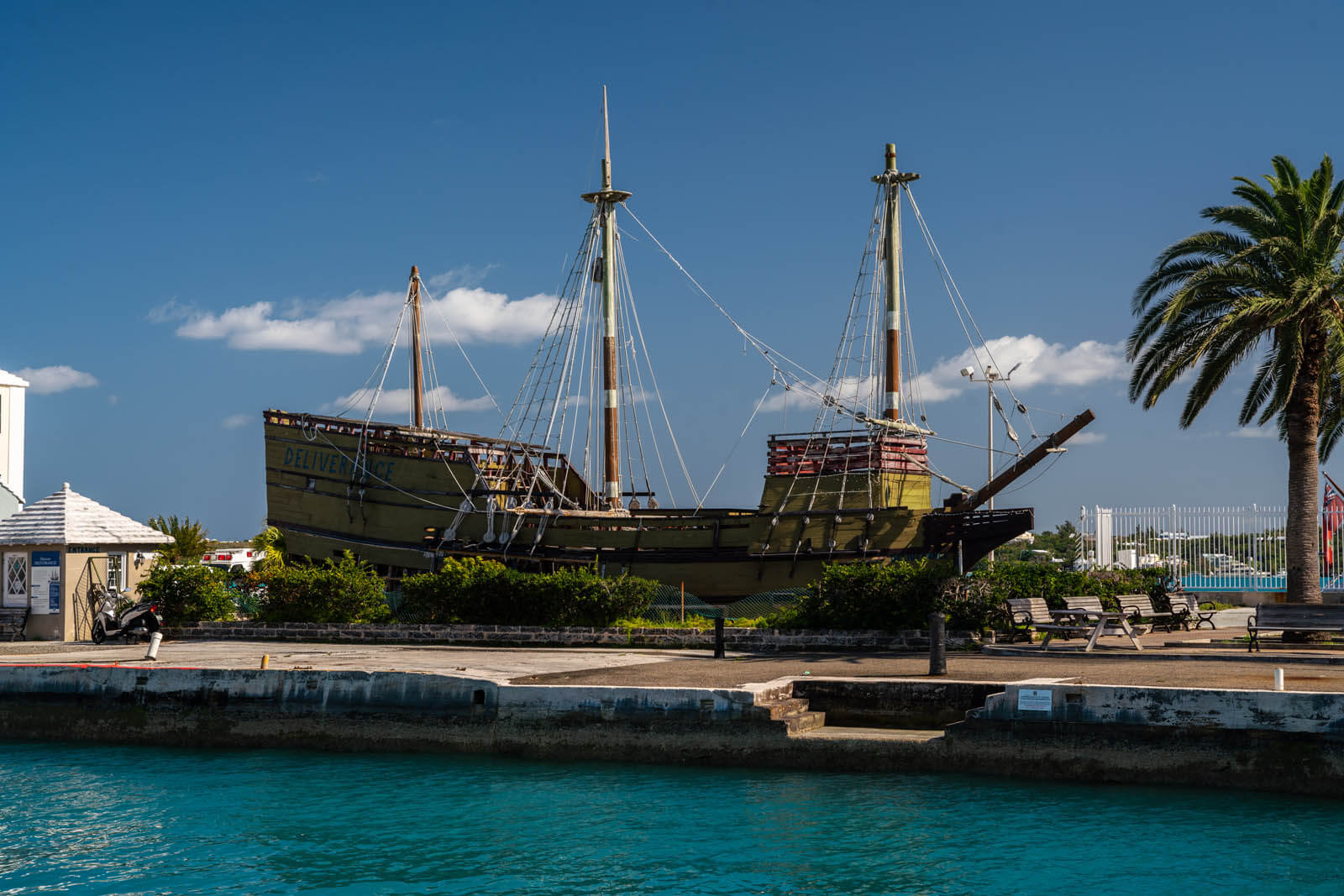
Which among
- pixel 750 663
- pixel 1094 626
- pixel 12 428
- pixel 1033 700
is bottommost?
pixel 750 663

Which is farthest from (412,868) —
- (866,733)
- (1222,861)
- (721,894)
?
(1222,861)

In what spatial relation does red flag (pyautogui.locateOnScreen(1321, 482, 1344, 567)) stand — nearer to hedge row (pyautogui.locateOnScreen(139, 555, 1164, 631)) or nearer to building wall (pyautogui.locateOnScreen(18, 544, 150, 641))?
hedge row (pyautogui.locateOnScreen(139, 555, 1164, 631))

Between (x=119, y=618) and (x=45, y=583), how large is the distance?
1.60 meters

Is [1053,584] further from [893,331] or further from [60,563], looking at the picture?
[60,563]

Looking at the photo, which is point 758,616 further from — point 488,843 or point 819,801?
point 488,843

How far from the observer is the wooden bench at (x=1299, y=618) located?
58.1 feet

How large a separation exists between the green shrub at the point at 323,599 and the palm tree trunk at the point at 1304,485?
55.8 feet

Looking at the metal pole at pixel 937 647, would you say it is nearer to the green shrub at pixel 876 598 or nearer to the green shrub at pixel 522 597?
the green shrub at pixel 876 598

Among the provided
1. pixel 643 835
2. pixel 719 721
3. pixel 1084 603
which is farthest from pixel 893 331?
pixel 643 835

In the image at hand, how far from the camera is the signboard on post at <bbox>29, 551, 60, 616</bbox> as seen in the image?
23.7 metres

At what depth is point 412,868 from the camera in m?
11.6

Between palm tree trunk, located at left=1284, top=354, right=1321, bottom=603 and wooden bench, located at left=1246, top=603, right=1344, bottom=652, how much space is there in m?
3.40

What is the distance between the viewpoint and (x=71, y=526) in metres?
23.8

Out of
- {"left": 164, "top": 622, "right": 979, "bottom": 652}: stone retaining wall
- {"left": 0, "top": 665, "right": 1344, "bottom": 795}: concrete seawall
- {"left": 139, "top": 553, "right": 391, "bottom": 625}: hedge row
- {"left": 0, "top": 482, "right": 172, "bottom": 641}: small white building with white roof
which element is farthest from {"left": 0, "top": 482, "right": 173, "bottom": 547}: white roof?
{"left": 0, "top": 665, "right": 1344, "bottom": 795}: concrete seawall
